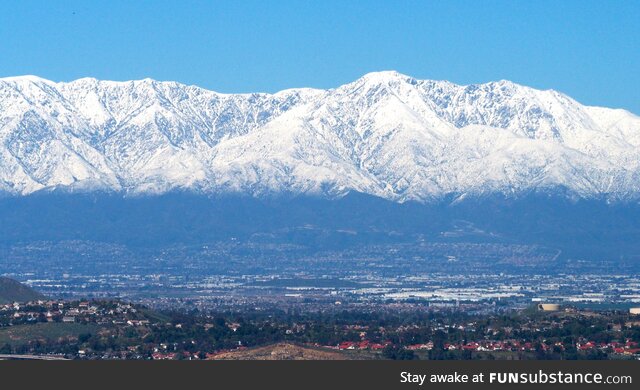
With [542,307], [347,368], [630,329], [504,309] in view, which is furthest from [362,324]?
[347,368]

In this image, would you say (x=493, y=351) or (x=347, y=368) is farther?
(x=493, y=351)

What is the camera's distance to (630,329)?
139 meters

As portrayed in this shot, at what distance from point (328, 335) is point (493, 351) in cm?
1683

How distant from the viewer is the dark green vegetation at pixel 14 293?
180 metres

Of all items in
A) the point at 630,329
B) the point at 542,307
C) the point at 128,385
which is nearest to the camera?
the point at 128,385

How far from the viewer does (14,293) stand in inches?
7200

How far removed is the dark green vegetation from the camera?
180 metres

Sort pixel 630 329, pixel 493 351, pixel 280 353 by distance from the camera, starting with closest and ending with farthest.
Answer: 1. pixel 280 353
2. pixel 493 351
3. pixel 630 329

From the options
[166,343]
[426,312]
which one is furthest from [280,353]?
[426,312]

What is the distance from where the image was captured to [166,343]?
135000mm

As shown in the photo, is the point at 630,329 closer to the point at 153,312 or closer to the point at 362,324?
the point at 362,324

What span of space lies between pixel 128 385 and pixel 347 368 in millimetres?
10548

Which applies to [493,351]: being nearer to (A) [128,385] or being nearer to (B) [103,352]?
(B) [103,352]

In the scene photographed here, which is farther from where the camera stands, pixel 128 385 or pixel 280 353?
pixel 280 353
